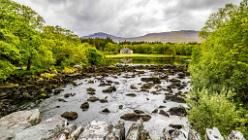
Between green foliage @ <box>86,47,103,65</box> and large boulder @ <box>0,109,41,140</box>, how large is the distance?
7608 cm

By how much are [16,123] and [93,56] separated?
8343 centimetres

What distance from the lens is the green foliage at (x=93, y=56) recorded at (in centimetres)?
9916

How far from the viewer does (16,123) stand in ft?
66.5

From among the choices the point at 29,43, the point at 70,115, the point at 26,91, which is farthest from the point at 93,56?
the point at 70,115

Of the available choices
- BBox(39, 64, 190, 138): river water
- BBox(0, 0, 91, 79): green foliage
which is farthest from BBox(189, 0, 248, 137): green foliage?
BBox(0, 0, 91, 79): green foliage

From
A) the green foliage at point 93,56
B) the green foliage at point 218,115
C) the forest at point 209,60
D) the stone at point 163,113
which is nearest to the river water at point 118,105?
the stone at point 163,113

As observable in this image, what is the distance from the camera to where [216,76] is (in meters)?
25.3

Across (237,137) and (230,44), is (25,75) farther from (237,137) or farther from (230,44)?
Answer: (237,137)

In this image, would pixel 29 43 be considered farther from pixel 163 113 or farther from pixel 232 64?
pixel 232 64

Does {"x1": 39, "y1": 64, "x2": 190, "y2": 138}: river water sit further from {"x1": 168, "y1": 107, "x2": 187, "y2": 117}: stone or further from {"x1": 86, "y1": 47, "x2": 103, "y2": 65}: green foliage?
{"x1": 86, "y1": 47, "x2": 103, "y2": 65}: green foliage

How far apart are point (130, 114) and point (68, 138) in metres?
15.9

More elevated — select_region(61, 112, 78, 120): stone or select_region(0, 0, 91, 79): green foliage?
select_region(0, 0, 91, 79): green foliage

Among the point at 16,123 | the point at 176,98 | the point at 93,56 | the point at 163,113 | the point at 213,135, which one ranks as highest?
the point at 213,135

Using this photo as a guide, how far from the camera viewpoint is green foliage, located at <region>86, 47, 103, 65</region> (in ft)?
325
